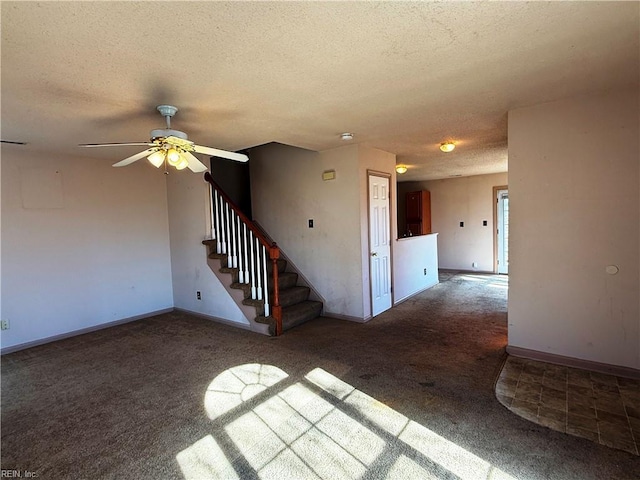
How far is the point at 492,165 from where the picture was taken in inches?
252

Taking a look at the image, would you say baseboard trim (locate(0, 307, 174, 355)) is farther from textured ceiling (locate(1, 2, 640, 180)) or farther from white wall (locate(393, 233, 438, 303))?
white wall (locate(393, 233, 438, 303))

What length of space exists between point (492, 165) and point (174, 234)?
235 inches

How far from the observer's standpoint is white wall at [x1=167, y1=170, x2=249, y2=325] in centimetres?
457

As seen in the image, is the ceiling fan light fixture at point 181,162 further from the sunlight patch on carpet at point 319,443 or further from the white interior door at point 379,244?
the white interior door at point 379,244

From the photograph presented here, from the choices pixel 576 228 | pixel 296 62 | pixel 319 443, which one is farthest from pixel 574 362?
pixel 296 62

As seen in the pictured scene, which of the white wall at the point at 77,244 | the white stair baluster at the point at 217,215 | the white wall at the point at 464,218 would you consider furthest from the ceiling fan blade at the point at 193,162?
the white wall at the point at 464,218

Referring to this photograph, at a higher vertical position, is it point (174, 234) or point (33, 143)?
point (33, 143)

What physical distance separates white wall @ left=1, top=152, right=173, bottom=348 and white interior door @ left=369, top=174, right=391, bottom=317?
325 centimetres

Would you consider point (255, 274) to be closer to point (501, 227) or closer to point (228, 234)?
point (228, 234)

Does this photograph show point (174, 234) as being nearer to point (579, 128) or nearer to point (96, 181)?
point (96, 181)

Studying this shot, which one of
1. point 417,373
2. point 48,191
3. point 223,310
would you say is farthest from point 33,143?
point 417,373

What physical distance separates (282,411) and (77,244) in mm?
3726

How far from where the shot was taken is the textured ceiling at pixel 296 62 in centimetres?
156

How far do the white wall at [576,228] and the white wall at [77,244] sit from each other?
4865 millimetres
